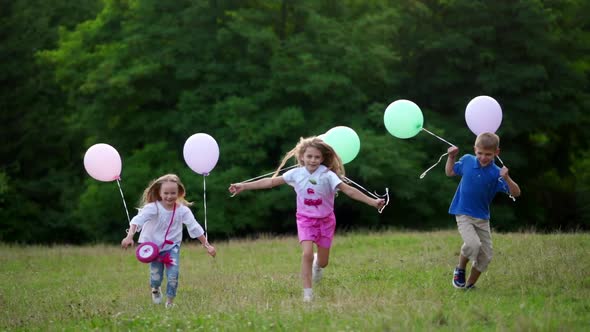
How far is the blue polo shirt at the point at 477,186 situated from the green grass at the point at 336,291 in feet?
2.97

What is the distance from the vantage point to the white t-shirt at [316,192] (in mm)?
8664

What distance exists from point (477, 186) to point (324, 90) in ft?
57.4

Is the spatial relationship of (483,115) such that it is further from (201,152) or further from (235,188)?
(201,152)

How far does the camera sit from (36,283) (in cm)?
1315

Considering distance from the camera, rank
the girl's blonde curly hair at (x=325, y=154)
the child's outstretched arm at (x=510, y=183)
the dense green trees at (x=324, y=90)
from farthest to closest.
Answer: the dense green trees at (x=324, y=90), the girl's blonde curly hair at (x=325, y=154), the child's outstretched arm at (x=510, y=183)

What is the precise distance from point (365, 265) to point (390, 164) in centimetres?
1242

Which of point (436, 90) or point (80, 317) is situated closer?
A: point (80, 317)

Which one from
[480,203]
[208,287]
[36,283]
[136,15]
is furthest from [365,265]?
[136,15]

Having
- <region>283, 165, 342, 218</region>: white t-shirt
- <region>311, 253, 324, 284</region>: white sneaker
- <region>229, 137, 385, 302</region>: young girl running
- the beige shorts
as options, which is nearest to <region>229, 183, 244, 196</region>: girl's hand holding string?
<region>229, 137, 385, 302</region>: young girl running

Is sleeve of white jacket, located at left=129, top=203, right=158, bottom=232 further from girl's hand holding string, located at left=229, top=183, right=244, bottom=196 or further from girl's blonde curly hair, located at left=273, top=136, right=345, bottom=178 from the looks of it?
girl's blonde curly hair, located at left=273, top=136, right=345, bottom=178

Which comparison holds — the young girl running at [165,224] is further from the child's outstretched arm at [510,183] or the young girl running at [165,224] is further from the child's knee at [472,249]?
the child's outstretched arm at [510,183]

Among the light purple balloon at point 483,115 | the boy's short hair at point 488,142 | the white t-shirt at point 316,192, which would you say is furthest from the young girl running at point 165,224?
the light purple balloon at point 483,115

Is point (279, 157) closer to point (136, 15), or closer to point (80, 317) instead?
point (136, 15)

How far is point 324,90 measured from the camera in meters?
26.0
